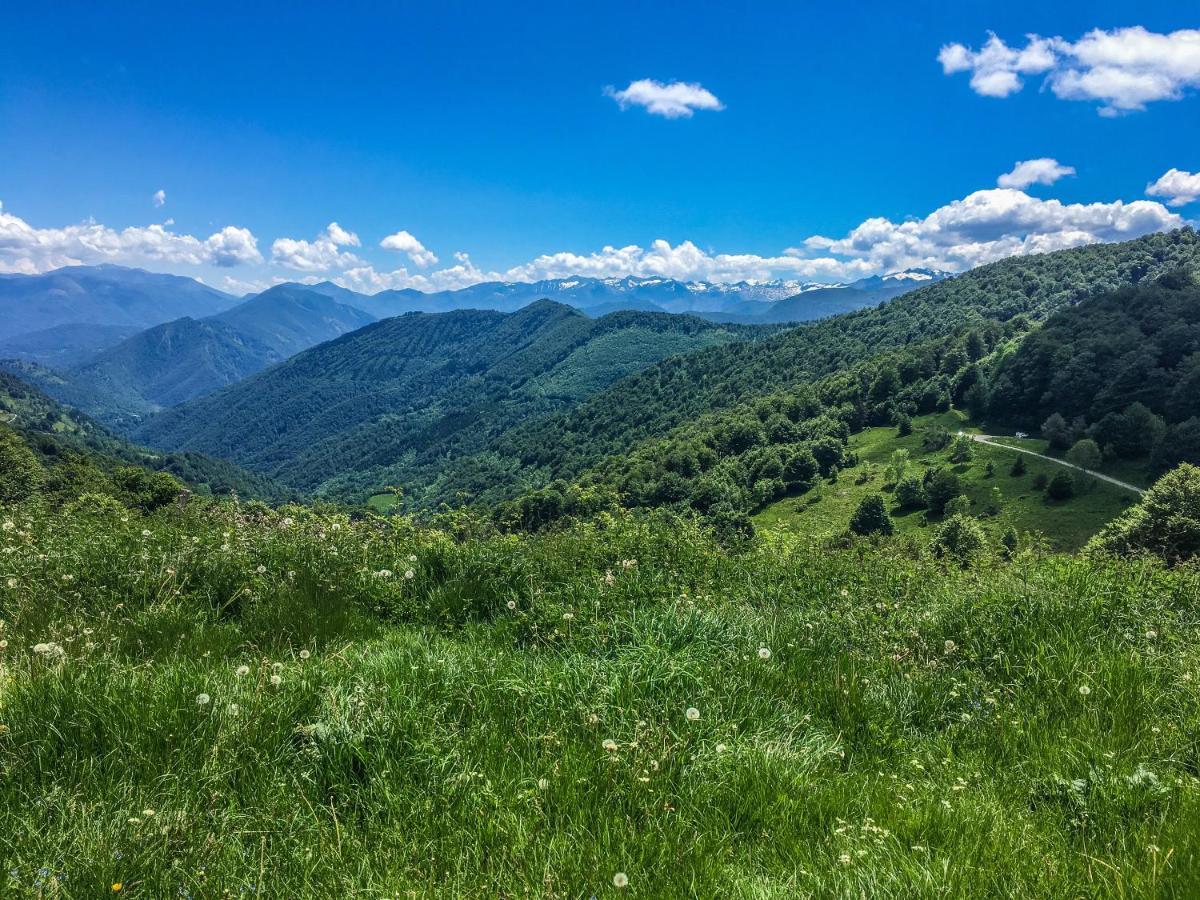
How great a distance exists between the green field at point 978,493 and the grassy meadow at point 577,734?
4379 centimetres

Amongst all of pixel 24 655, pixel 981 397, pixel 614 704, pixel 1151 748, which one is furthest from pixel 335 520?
pixel 981 397

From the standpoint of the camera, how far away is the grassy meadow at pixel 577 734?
221 centimetres

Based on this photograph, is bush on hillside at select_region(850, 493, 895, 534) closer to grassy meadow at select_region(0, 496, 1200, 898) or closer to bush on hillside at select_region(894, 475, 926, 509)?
bush on hillside at select_region(894, 475, 926, 509)

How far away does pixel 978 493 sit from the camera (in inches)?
2965

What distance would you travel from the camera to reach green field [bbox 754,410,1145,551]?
62.5 metres

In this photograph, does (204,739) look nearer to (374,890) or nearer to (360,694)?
(360,694)

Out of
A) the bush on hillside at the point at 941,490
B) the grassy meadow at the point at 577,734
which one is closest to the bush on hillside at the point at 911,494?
the bush on hillside at the point at 941,490

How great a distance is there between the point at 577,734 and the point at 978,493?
87.8 metres

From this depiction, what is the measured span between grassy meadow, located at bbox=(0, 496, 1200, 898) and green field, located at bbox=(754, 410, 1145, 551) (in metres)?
43.8

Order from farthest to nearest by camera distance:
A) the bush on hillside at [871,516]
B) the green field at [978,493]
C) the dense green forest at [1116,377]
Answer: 1. the dense green forest at [1116,377]
2. the bush on hillside at [871,516]
3. the green field at [978,493]

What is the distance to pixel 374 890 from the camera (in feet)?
6.91

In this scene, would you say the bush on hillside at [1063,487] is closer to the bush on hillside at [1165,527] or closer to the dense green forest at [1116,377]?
the dense green forest at [1116,377]

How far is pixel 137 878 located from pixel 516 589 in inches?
134

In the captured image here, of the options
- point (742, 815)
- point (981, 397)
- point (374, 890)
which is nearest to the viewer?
point (374, 890)
